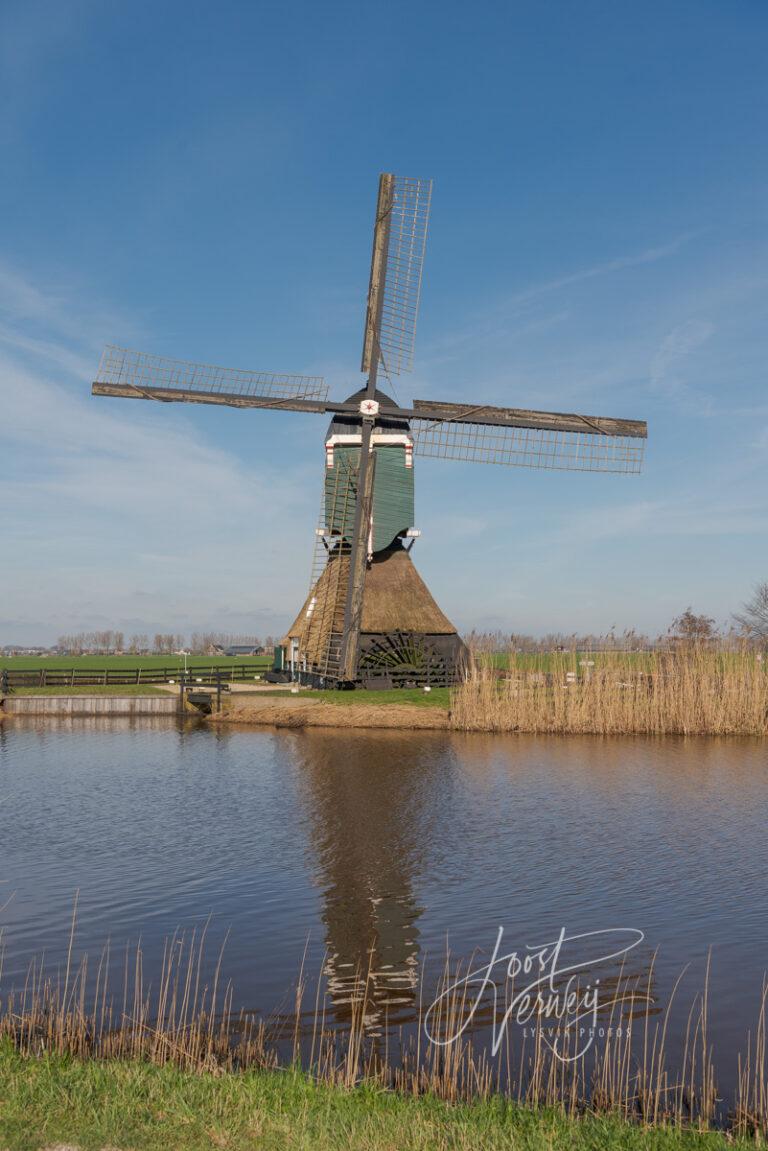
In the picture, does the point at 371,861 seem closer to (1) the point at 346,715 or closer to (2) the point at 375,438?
(1) the point at 346,715

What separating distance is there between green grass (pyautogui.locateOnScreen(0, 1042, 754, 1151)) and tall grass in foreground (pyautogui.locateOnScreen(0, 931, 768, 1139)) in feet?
0.79

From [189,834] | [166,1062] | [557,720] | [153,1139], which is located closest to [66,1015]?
[166,1062]

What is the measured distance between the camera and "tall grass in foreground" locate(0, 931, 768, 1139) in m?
5.79

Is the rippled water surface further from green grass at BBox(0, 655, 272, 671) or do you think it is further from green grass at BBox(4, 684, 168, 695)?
green grass at BBox(0, 655, 272, 671)

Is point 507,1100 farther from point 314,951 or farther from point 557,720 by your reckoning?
point 557,720

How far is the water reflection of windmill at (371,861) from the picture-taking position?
26.5 ft

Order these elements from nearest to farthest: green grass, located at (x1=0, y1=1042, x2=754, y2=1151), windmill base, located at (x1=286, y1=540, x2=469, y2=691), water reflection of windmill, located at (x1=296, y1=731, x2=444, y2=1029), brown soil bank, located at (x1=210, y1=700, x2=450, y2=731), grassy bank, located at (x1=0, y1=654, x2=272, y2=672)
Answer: green grass, located at (x1=0, y1=1042, x2=754, y2=1151)
water reflection of windmill, located at (x1=296, y1=731, x2=444, y2=1029)
brown soil bank, located at (x1=210, y1=700, x2=450, y2=731)
windmill base, located at (x1=286, y1=540, x2=469, y2=691)
grassy bank, located at (x1=0, y1=654, x2=272, y2=672)

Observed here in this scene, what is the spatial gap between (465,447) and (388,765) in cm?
1276

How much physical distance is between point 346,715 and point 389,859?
1573cm

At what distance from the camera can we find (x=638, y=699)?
84.8 feet

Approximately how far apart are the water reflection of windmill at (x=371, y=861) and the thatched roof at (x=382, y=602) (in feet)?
26.2

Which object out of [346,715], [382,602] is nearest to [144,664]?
[382,602]

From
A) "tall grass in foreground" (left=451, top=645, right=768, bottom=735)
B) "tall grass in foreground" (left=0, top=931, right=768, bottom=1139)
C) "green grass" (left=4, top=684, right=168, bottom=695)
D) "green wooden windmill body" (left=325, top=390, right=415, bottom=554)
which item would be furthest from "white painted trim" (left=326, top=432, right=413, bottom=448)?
"tall grass in foreground" (left=0, top=931, right=768, bottom=1139)

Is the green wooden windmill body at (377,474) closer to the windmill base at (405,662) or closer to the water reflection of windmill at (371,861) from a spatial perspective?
the windmill base at (405,662)
